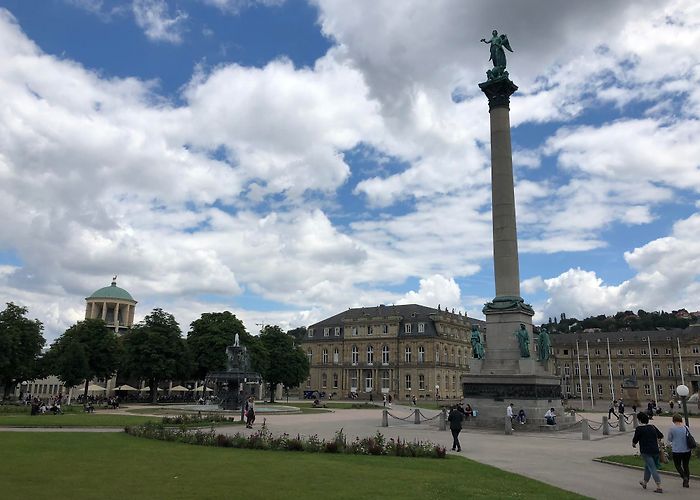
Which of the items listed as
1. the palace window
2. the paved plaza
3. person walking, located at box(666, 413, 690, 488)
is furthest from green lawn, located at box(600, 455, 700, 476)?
the palace window

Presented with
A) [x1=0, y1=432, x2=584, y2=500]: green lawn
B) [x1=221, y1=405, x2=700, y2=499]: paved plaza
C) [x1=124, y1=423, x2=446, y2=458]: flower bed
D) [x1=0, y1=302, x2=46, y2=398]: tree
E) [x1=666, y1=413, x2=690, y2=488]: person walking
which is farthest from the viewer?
[x1=0, y1=302, x2=46, y2=398]: tree

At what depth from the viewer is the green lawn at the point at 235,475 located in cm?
1419

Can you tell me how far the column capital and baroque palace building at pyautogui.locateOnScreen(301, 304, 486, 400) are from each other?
245ft

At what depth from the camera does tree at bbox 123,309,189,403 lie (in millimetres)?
76438

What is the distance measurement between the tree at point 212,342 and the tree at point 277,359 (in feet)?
10.1

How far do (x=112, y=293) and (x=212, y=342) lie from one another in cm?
7371

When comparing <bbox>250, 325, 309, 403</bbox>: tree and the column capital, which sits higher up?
→ the column capital

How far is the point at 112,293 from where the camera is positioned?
472ft

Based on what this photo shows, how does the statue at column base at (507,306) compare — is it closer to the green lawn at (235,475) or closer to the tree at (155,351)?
the green lawn at (235,475)

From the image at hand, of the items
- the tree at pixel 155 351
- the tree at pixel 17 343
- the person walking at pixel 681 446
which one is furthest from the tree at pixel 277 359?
the person walking at pixel 681 446

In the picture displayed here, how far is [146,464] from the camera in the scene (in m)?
18.9

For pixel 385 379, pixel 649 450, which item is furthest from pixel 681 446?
pixel 385 379

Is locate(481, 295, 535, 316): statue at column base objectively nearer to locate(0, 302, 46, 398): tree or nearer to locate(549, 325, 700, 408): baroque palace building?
locate(0, 302, 46, 398): tree

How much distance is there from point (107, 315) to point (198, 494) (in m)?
143
